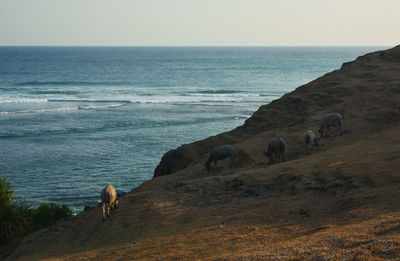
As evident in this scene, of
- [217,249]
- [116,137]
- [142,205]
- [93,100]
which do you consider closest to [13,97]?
[93,100]

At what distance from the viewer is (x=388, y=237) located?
1041 cm

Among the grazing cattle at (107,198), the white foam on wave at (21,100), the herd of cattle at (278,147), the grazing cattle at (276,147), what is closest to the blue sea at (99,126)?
the white foam on wave at (21,100)

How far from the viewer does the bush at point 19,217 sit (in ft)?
64.0

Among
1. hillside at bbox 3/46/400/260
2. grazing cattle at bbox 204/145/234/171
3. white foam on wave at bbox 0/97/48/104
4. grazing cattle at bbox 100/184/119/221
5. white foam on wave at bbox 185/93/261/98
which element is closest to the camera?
hillside at bbox 3/46/400/260

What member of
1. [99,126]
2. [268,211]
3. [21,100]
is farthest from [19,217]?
[21,100]

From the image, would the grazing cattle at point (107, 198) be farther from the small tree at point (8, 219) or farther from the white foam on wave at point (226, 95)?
the white foam on wave at point (226, 95)

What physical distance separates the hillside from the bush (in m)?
1.61

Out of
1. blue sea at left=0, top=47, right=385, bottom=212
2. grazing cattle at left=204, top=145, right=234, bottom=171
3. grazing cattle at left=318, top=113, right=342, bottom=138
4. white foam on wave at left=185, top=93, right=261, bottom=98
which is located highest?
grazing cattle at left=318, top=113, right=342, bottom=138

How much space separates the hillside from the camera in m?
11.3

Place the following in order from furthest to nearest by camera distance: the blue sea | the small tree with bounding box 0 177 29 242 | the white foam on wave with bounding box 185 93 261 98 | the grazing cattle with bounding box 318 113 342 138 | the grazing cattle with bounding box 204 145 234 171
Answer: the white foam on wave with bounding box 185 93 261 98 → the blue sea → the grazing cattle with bounding box 318 113 342 138 → the grazing cattle with bounding box 204 145 234 171 → the small tree with bounding box 0 177 29 242

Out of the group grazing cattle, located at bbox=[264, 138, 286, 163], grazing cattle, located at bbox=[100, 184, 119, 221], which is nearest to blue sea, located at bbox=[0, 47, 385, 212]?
grazing cattle, located at bbox=[100, 184, 119, 221]

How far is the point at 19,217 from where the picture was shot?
66.1 ft

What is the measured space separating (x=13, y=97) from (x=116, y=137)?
41.2 meters

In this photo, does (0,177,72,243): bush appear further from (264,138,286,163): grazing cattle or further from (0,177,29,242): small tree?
(264,138,286,163): grazing cattle
